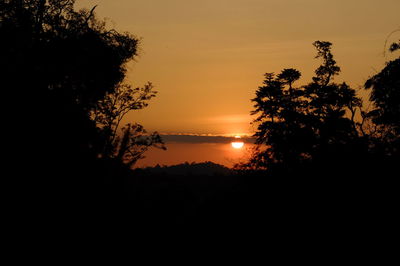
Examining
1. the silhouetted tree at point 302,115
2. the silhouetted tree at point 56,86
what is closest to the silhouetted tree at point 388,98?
the silhouetted tree at point 302,115

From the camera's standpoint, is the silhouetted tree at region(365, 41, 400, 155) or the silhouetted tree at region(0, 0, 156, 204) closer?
the silhouetted tree at region(0, 0, 156, 204)

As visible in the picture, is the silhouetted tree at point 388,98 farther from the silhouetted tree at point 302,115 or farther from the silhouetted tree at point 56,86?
the silhouetted tree at point 56,86

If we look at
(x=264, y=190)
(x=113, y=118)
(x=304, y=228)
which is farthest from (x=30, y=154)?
(x=113, y=118)

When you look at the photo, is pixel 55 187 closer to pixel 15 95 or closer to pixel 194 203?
pixel 15 95

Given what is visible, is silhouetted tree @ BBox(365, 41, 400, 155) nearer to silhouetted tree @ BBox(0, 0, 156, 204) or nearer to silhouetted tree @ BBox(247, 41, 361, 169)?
silhouetted tree @ BBox(247, 41, 361, 169)

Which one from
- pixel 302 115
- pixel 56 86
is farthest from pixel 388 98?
pixel 56 86

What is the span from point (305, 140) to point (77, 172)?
46.8 m

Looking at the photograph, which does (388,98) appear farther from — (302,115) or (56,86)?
(56,86)

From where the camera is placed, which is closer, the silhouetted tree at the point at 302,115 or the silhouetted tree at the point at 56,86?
the silhouetted tree at the point at 56,86

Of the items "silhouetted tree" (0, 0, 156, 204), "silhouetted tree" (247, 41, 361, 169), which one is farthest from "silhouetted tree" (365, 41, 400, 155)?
"silhouetted tree" (0, 0, 156, 204)

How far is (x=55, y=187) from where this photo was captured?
25.7 ft

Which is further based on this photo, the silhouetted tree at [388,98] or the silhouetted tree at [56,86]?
the silhouetted tree at [388,98]

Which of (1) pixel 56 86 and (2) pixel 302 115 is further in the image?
(2) pixel 302 115

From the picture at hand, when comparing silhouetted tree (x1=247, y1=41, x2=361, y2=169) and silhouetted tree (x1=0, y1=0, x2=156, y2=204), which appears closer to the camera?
silhouetted tree (x1=0, y1=0, x2=156, y2=204)
